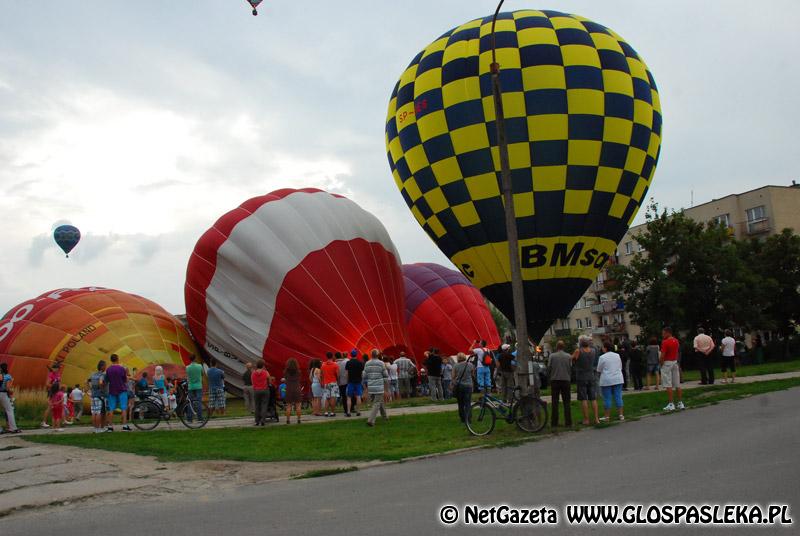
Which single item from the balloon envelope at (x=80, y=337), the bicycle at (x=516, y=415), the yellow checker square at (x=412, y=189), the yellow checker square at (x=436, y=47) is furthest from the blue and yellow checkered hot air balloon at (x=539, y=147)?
the balloon envelope at (x=80, y=337)

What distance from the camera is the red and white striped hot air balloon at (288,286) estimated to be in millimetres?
20656

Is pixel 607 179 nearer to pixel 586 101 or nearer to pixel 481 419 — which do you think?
pixel 586 101

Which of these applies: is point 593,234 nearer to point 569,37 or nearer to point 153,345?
point 569,37

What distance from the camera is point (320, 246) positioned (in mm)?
21266

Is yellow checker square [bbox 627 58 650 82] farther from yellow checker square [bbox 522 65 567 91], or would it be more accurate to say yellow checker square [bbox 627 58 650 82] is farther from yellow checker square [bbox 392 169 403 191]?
yellow checker square [bbox 392 169 403 191]

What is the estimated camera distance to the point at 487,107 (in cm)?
1856

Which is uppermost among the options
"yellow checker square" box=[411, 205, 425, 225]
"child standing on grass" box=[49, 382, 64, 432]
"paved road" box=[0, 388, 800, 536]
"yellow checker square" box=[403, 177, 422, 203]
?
"yellow checker square" box=[403, 177, 422, 203]

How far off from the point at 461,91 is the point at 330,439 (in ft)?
34.5

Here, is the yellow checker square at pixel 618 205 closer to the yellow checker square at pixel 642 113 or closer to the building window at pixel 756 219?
the yellow checker square at pixel 642 113

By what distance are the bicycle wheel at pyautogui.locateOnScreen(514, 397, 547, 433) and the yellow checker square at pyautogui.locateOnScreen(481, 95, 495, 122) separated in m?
9.07

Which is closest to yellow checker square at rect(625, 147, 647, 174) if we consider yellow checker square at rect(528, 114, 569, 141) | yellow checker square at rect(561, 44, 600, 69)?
yellow checker square at rect(528, 114, 569, 141)

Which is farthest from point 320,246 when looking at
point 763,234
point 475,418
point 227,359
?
point 763,234

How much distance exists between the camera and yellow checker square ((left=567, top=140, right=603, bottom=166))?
18484 millimetres

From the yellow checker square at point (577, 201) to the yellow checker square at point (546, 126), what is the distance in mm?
1428
